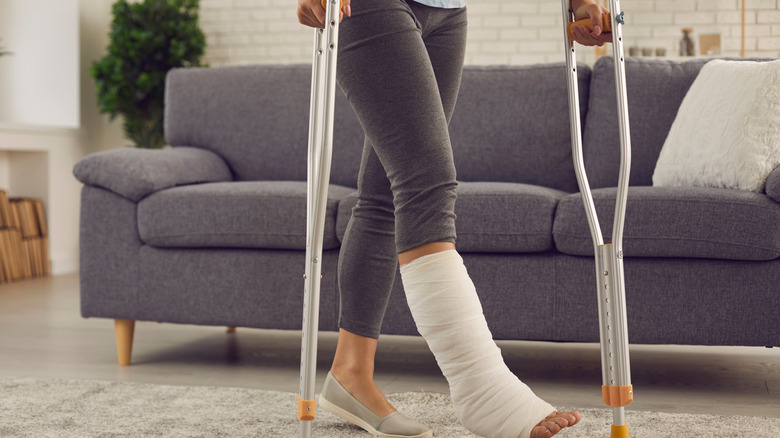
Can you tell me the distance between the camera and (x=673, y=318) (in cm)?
197

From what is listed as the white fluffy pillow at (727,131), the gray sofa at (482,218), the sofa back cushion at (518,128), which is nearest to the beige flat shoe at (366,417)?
the gray sofa at (482,218)

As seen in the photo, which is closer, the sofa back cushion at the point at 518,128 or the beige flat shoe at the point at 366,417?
the beige flat shoe at the point at 366,417

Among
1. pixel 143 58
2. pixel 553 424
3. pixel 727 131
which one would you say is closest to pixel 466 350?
pixel 553 424

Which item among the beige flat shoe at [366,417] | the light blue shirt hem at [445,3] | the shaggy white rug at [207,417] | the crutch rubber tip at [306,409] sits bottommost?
the shaggy white rug at [207,417]

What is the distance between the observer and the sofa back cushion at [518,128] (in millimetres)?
2660

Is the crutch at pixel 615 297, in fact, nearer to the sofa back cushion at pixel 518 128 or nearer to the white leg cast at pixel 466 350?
the white leg cast at pixel 466 350

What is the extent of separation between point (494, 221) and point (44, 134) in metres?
3.67

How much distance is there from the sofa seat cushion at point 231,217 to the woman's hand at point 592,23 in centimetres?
101

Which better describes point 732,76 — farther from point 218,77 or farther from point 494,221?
point 218,77

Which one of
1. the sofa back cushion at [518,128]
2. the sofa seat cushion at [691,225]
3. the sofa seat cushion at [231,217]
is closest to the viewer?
the sofa seat cushion at [691,225]

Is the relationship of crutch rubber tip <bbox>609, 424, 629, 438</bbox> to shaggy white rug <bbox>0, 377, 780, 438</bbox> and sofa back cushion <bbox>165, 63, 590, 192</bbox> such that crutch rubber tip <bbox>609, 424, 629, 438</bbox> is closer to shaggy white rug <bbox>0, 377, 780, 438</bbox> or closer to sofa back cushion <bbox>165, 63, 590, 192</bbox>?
shaggy white rug <bbox>0, 377, 780, 438</bbox>

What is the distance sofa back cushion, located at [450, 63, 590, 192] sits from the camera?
2660mm

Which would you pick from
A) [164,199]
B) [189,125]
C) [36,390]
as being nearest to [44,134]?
[189,125]

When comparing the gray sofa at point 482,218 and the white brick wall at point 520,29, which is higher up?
the white brick wall at point 520,29
